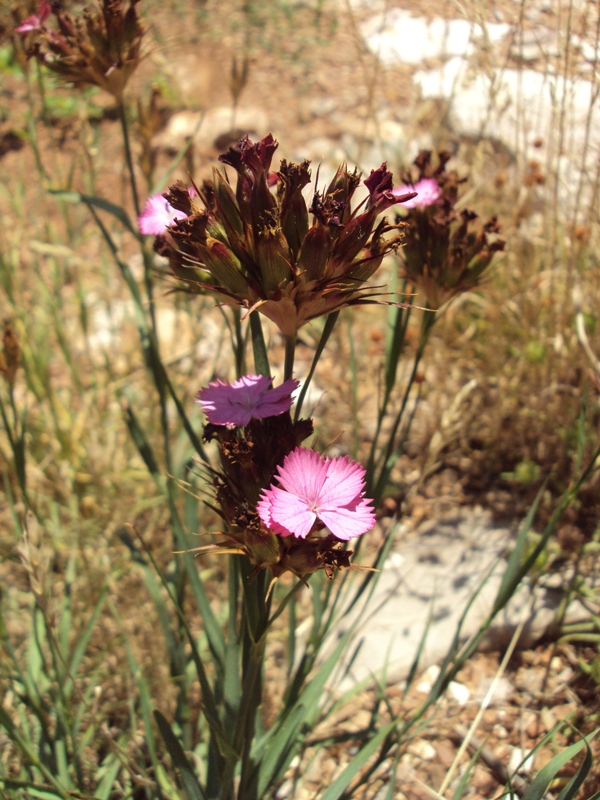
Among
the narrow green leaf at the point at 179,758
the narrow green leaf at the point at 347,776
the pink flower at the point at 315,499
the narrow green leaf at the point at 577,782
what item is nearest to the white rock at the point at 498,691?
the narrow green leaf at the point at 347,776

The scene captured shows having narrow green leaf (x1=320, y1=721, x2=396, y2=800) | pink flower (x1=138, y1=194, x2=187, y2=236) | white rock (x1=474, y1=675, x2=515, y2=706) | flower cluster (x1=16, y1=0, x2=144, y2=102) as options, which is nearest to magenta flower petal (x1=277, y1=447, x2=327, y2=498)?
pink flower (x1=138, y1=194, x2=187, y2=236)

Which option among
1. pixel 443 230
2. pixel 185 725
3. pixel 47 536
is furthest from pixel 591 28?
pixel 47 536

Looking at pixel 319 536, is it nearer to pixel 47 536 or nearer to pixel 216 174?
pixel 216 174

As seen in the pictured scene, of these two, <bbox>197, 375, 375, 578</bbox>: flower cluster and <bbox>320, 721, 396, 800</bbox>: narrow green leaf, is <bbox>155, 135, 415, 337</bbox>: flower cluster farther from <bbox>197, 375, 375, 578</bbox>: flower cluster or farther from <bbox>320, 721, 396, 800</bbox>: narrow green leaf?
<bbox>320, 721, 396, 800</bbox>: narrow green leaf

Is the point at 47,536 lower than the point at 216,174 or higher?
lower

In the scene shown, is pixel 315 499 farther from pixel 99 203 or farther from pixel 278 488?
pixel 99 203

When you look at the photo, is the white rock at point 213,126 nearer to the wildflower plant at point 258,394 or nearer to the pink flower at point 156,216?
the wildflower plant at point 258,394
